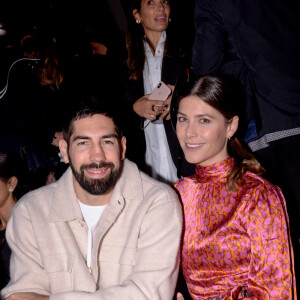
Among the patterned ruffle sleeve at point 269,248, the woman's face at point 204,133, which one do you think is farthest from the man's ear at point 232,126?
the patterned ruffle sleeve at point 269,248

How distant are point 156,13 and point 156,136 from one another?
37.4 inches

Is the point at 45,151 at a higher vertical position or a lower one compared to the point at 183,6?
lower

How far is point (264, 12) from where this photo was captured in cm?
205

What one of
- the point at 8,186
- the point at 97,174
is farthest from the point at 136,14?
the point at 8,186

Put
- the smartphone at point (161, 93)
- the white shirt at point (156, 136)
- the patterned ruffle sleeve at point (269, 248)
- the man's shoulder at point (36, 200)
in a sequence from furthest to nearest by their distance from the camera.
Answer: the white shirt at point (156, 136) < the smartphone at point (161, 93) < the man's shoulder at point (36, 200) < the patterned ruffle sleeve at point (269, 248)

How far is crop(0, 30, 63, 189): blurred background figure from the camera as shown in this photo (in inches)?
117

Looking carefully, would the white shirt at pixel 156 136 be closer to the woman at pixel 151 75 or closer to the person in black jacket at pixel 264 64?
the woman at pixel 151 75

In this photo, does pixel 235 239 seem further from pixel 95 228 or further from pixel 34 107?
pixel 34 107

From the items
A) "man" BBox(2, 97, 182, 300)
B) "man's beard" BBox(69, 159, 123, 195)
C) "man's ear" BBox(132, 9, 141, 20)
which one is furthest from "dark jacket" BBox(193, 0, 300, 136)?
"man's ear" BBox(132, 9, 141, 20)

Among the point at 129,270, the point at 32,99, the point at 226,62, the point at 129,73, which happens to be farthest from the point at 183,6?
the point at 129,270

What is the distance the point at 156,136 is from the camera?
3117mm

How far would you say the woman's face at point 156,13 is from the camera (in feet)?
9.71

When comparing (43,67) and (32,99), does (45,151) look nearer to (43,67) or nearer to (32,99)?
(32,99)

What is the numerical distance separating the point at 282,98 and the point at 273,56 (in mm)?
234
